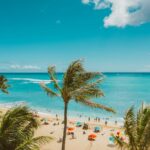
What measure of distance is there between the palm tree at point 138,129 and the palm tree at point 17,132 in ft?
14.2

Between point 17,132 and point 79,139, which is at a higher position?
point 17,132

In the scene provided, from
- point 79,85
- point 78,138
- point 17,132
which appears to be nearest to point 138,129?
point 79,85

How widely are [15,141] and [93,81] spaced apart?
625cm

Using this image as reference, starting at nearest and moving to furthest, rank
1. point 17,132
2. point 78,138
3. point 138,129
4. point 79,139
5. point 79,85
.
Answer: point 17,132, point 138,129, point 79,85, point 79,139, point 78,138

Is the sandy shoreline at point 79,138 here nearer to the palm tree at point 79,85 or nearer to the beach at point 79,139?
the beach at point 79,139

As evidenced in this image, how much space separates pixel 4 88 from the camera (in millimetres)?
10070

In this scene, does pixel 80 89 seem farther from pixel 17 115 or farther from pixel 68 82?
pixel 17 115

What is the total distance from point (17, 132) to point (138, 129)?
5.53 meters

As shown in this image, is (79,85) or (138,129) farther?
(79,85)

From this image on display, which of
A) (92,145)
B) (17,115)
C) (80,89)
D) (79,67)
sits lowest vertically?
(92,145)

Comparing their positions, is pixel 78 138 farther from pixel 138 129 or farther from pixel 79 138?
pixel 138 129

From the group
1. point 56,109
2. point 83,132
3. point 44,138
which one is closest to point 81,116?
point 56,109

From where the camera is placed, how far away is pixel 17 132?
32.2 ft

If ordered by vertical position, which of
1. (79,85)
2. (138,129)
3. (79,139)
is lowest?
(79,139)
